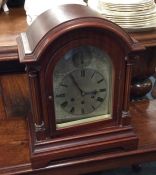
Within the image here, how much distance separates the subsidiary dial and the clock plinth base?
2.8 inches

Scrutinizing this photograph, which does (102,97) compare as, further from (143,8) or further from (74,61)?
(143,8)

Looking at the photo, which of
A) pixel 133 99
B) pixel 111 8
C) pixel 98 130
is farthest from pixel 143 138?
pixel 111 8

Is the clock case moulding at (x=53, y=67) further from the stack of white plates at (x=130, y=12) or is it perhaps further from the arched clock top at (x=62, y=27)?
the stack of white plates at (x=130, y=12)

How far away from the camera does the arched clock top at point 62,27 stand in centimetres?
52

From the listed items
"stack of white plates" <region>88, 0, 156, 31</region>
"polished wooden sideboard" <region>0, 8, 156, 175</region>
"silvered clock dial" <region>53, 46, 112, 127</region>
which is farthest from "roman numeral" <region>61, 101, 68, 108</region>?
"stack of white plates" <region>88, 0, 156, 31</region>

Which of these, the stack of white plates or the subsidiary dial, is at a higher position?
the stack of white plates

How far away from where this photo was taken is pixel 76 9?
1.87ft

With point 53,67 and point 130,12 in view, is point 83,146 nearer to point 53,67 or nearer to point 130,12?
point 53,67

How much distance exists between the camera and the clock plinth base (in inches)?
25.0

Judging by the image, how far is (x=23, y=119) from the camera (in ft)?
2.69

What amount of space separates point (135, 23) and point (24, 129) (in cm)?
42

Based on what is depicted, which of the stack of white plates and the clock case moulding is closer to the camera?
the clock case moulding

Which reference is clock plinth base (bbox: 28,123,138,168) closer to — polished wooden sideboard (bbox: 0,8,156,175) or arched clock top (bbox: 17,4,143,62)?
polished wooden sideboard (bbox: 0,8,156,175)

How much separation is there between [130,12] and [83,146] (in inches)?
14.0
